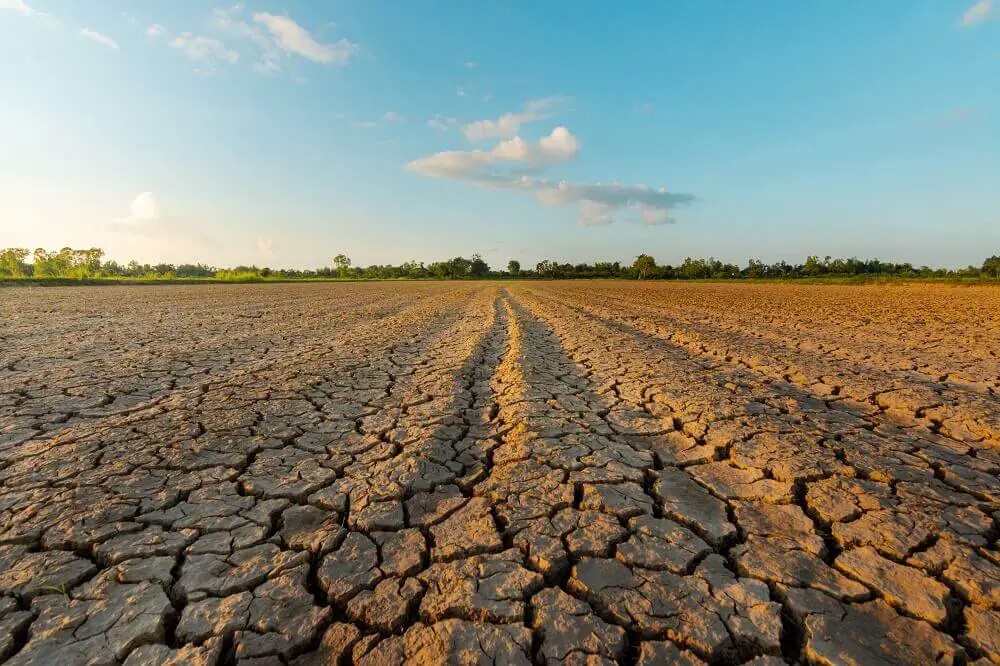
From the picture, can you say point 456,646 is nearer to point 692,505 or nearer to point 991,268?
point 692,505

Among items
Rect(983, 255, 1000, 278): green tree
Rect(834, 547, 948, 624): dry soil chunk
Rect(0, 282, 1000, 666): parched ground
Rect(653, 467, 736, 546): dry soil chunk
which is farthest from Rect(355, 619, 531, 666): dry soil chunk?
Rect(983, 255, 1000, 278): green tree

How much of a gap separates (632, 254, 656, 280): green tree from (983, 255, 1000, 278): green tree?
4964 centimetres

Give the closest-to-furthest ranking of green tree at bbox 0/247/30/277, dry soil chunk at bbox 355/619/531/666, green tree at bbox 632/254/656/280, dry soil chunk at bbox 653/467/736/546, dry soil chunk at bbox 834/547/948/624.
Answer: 1. dry soil chunk at bbox 355/619/531/666
2. dry soil chunk at bbox 834/547/948/624
3. dry soil chunk at bbox 653/467/736/546
4. green tree at bbox 0/247/30/277
5. green tree at bbox 632/254/656/280

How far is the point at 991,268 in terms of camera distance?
40.6 metres

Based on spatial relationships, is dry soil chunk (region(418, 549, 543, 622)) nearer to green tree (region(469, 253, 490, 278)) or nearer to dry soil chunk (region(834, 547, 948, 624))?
dry soil chunk (region(834, 547, 948, 624))

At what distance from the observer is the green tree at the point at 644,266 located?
9194cm

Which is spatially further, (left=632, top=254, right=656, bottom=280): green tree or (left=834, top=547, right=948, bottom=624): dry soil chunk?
(left=632, top=254, right=656, bottom=280): green tree

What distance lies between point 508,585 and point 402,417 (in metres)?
2.07

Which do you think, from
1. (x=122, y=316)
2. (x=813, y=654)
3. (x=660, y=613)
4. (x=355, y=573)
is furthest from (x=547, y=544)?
(x=122, y=316)


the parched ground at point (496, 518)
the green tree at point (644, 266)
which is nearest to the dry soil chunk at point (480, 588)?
the parched ground at point (496, 518)

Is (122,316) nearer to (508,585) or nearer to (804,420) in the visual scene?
(508,585)

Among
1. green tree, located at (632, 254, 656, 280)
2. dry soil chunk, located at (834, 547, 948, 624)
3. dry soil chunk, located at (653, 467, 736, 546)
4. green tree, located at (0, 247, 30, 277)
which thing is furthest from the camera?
green tree, located at (632, 254, 656, 280)

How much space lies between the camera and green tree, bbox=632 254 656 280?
9194 cm

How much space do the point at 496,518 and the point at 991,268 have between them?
61740 millimetres
